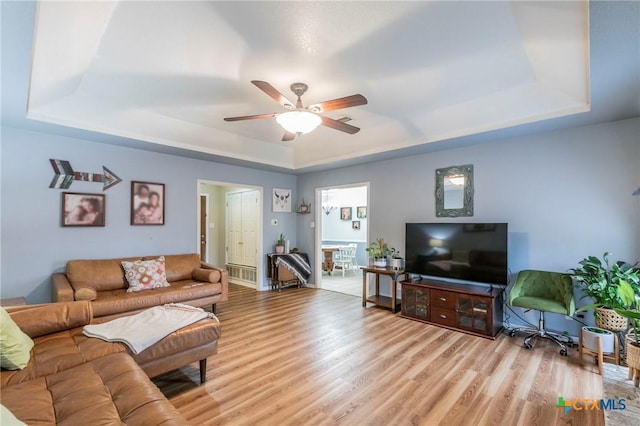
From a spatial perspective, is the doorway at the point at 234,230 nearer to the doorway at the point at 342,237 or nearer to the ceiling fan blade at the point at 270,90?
the doorway at the point at 342,237

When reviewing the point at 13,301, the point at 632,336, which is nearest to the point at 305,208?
the point at 13,301

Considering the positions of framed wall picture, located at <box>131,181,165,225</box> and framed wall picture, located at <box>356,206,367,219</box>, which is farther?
framed wall picture, located at <box>356,206,367,219</box>

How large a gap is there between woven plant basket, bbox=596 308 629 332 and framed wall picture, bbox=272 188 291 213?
513cm

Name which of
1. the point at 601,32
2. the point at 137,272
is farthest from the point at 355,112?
the point at 137,272

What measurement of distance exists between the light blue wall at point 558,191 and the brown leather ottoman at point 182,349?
11.5 feet

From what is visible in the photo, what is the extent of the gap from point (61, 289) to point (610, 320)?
5566 mm

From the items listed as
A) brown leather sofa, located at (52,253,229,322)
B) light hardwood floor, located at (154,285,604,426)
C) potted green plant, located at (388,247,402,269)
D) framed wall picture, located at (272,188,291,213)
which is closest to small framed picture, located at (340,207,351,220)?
framed wall picture, located at (272,188,291,213)

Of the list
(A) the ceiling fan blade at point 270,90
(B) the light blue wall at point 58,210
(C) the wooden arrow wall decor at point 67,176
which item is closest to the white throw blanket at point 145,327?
(A) the ceiling fan blade at point 270,90

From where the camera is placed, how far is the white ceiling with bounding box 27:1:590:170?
6.70 feet

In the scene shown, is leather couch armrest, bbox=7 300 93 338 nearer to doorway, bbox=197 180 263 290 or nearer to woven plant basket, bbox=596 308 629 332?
doorway, bbox=197 180 263 290

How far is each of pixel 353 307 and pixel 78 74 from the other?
4.49m

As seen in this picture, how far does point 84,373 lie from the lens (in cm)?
166

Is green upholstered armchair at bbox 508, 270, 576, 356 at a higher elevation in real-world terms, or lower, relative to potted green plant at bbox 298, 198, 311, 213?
lower

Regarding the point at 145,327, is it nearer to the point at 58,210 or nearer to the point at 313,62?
the point at 313,62
